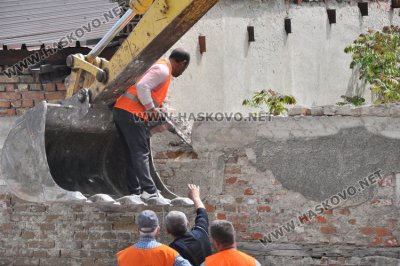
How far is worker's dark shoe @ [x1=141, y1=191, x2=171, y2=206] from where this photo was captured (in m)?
6.73

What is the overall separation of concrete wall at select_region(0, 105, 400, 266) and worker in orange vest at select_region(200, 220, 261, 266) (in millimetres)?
1961

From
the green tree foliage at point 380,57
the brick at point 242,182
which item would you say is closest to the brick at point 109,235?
the brick at point 242,182

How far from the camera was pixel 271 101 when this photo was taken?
9.48 metres

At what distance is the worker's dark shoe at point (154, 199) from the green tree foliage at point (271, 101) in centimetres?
244

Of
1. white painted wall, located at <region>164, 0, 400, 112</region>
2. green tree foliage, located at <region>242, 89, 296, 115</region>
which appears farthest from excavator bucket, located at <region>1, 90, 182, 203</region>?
white painted wall, located at <region>164, 0, 400, 112</region>

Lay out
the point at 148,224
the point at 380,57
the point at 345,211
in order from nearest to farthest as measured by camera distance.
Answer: the point at 148,224, the point at 345,211, the point at 380,57

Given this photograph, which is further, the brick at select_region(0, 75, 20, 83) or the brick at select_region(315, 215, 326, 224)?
the brick at select_region(0, 75, 20, 83)

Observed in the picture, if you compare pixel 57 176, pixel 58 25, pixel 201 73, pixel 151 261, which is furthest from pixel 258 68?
pixel 151 261

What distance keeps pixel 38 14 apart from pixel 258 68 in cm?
306

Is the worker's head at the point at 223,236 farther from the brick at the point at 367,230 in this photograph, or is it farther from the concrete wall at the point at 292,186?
the brick at the point at 367,230

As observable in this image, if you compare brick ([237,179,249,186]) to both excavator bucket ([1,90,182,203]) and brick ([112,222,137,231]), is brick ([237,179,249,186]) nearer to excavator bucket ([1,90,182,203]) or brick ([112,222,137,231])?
excavator bucket ([1,90,182,203])

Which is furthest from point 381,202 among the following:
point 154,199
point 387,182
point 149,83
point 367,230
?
point 149,83

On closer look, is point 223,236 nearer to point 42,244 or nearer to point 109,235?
point 109,235

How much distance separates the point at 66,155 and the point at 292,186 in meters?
2.16
